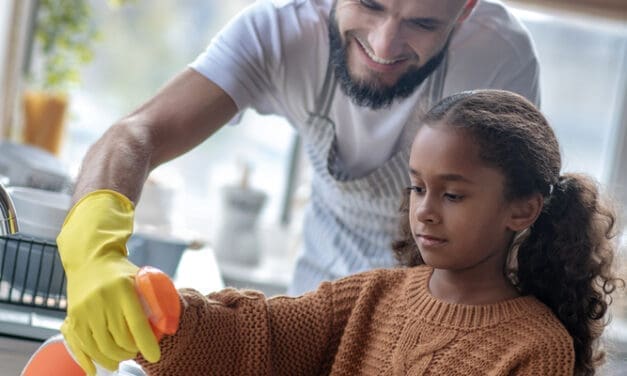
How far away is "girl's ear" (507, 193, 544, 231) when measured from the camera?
106 centimetres

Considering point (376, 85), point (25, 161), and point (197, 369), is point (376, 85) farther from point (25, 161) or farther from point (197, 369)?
point (25, 161)

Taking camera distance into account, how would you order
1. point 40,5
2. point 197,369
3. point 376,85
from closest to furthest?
point 197,369 → point 376,85 → point 40,5

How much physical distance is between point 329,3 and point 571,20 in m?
1.68

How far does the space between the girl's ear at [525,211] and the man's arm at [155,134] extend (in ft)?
1.57

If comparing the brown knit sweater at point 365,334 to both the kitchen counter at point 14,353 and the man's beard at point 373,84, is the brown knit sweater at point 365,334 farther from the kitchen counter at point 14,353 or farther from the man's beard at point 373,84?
the man's beard at point 373,84

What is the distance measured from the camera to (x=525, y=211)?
1069 millimetres

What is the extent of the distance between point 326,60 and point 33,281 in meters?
0.60

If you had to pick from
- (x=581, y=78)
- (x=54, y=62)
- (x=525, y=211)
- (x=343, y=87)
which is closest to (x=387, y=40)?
(x=343, y=87)

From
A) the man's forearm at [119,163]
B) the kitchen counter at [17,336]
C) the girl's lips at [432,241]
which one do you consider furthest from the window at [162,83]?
the girl's lips at [432,241]

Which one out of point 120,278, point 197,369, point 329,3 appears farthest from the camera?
point 329,3

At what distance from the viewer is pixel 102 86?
9.96 feet

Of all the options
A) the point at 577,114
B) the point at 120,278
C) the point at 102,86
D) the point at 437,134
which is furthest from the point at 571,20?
the point at 120,278

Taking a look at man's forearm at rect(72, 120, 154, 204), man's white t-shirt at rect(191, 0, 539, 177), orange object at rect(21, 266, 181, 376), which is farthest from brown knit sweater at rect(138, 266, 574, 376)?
man's white t-shirt at rect(191, 0, 539, 177)

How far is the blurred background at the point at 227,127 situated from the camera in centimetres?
284
